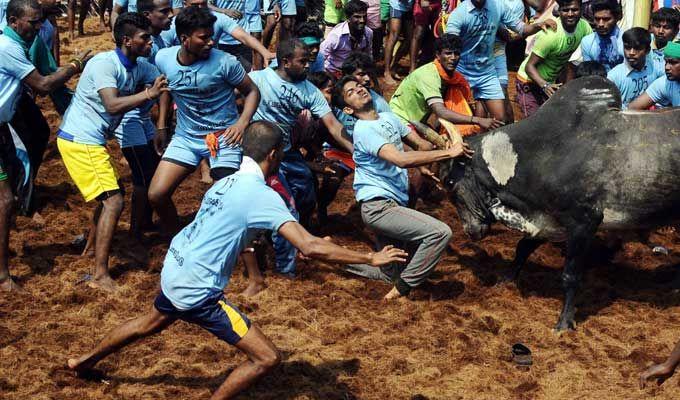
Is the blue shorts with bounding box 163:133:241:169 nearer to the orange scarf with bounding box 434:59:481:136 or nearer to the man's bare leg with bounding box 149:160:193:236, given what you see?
the man's bare leg with bounding box 149:160:193:236

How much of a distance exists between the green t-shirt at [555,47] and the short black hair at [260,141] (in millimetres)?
5117

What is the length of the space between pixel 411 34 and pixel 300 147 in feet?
14.9

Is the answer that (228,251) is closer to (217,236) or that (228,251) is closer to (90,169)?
(217,236)

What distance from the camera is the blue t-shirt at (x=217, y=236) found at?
5488 mm

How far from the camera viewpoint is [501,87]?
34.0ft

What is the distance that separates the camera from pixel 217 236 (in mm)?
5617

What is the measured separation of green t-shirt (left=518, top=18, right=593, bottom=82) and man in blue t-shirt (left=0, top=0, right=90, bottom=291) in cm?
461

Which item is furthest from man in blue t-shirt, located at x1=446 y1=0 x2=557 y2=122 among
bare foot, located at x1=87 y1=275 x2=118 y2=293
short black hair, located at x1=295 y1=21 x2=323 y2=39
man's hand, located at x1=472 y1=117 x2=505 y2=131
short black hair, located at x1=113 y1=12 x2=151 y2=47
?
bare foot, located at x1=87 y1=275 x2=118 y2=293

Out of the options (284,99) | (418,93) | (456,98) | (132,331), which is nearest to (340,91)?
(284,99)

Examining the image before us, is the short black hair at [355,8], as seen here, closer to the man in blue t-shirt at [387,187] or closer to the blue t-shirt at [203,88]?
the blue t-shirt at [203,88]

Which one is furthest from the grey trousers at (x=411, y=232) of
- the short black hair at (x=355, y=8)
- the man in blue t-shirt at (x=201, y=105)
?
the short black hair at (x=355, y=8)

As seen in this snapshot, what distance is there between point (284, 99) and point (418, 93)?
1.34 meters

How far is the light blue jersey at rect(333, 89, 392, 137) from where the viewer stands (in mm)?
8156

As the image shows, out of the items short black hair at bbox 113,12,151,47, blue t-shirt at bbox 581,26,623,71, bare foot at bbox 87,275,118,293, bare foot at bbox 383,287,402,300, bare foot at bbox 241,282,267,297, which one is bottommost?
bare foot at bbox 383,287,402,300
